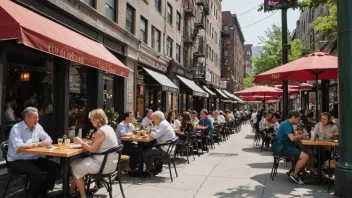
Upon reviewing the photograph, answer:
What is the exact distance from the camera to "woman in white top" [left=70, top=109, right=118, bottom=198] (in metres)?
5.16

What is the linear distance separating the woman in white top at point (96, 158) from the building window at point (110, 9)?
822 centimetres

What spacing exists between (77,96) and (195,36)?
66.2 feet

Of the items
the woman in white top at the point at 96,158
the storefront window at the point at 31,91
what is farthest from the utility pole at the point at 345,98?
the storefront window at the point at 31,91

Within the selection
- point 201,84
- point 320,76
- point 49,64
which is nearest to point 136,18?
point 49,64

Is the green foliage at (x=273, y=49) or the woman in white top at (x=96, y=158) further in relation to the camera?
the green foliage at (x=273, y=49)

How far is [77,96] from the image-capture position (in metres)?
10.4

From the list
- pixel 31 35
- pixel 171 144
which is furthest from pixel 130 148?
pixel 31 35

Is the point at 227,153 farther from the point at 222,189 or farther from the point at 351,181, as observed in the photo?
the point at 351,181

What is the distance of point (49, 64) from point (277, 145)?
657cm

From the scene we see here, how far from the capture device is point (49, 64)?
8.89 m

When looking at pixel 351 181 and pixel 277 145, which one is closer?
pixel 351 181

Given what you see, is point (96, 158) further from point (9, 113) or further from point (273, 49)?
point (273, 49)

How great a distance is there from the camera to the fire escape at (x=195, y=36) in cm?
2637

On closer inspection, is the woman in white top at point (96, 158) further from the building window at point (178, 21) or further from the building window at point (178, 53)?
the building window at point (178, 21)
